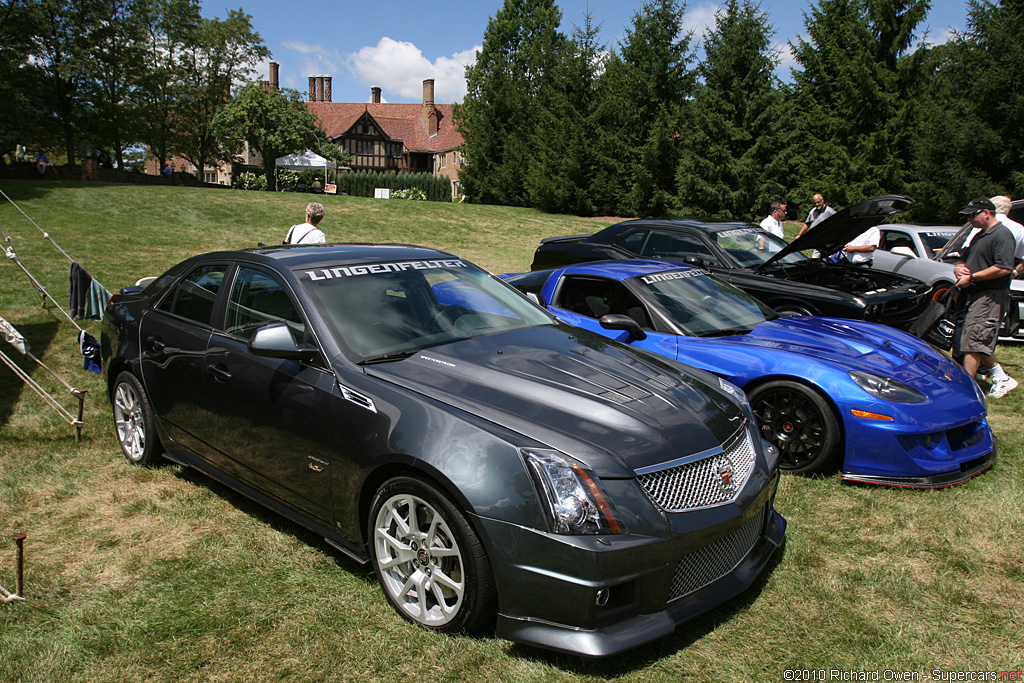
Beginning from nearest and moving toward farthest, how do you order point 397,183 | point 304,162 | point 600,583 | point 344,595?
point 600,583 → point 344,595 → point 304,162 → point 397,183

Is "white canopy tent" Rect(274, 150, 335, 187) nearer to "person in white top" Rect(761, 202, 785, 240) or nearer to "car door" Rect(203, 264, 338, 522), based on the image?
"person in white top" Rect(761, 202, 785, 240)

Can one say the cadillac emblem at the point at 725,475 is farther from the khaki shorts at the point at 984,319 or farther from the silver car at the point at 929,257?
the silver car at the point at 929,257

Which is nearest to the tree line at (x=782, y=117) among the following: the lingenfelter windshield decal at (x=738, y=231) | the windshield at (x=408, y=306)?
the lingenfelter windshield decal at (x=738, y=231)

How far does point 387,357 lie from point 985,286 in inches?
233

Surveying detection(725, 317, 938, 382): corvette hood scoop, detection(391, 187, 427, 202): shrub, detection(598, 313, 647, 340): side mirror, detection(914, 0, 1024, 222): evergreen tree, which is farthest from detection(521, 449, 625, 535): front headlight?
detection(391, 187, 427, 202): shrub

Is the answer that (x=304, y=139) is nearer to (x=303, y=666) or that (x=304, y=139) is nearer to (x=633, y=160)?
(x=633, y=160)

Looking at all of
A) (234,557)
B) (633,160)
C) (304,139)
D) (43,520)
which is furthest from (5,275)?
(304,139)

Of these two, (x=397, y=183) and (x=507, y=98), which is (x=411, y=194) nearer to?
(x=397, y=183)

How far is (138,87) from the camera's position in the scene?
160 ft

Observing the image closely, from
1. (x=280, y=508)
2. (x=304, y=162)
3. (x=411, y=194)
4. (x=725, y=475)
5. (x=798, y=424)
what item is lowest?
(x=280, y=508)

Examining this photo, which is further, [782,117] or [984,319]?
[782,117]

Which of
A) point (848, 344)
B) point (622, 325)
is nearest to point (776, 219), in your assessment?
point (848, 344)

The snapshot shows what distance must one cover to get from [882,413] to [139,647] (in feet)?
14.0

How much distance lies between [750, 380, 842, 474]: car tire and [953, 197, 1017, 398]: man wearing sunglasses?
2.94 meters
